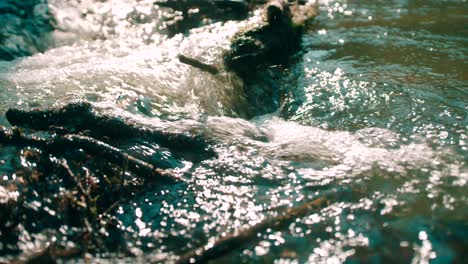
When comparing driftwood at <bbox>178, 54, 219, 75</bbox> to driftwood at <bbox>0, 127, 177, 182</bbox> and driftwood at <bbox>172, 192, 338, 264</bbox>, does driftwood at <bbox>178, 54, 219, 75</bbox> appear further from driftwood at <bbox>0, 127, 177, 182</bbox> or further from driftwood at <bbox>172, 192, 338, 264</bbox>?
driftwood at <bbox>172, 192, 338, 264</bbox>

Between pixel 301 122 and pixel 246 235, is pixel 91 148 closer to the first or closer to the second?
pixel 246 235

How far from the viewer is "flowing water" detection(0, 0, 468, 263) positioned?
122 inches

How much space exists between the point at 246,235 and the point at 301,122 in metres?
2.07

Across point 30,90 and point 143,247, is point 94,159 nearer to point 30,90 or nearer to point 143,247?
point 143,247

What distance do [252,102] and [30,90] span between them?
2535 millimetres

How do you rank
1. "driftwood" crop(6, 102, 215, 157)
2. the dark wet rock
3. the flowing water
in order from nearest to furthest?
the flowing water → "driftwood" crop(6, 102, 215, 157) → the dark wet rock

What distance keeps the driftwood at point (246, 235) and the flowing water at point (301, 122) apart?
5 cm

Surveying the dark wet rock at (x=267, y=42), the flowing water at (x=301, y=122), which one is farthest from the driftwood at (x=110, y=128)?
the dark wet rock at (x=267, y=42)

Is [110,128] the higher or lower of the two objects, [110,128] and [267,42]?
the higher

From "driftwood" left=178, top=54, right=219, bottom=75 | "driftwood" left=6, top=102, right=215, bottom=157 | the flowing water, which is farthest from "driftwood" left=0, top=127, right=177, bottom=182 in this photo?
"driftwood" left=178, top=54, right=219, bottom=75

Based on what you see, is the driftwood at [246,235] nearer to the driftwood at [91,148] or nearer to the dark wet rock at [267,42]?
the driftwood at [91,148]

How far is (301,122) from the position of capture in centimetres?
495

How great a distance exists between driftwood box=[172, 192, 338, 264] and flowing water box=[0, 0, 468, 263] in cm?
5

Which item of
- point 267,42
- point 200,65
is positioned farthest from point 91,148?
point 267,42
